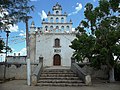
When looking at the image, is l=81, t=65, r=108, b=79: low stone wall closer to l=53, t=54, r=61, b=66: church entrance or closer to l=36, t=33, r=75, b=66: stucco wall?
l=36, t=33, r=75, b=66: stucco wall

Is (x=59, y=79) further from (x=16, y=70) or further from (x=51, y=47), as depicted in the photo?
(x=51, y=47)

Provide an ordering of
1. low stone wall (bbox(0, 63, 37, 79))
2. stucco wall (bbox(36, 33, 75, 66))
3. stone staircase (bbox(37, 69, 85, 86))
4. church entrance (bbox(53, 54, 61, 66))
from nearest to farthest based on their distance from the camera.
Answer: stone staircase (bbox(37, 69, 85, 86))
low stone wall (bbox(0, 63, 37, 79))
stucco wall (bbox(36, 33, 75, 66))
church entrance (bbox(53, 54, 61, 66))

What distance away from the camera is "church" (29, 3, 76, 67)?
27797 mm

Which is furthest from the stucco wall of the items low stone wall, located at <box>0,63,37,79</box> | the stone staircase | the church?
the stone staircase

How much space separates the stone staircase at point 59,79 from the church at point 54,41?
11.8 meters

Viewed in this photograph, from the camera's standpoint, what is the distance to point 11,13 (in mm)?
7730

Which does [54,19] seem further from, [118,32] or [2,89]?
[2,89]

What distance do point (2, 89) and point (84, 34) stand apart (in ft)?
21.8

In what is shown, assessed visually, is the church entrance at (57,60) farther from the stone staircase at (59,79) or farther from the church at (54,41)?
the stone staircase at (59,79)

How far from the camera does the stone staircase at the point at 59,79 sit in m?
12.9

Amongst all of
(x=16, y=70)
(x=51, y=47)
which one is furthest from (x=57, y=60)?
(x=16, y=70)

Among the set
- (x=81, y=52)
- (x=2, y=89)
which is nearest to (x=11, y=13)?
(x=2, y=89)

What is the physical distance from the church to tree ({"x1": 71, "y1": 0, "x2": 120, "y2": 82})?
42.2 ft

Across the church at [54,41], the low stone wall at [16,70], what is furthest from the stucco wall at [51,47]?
the low stone wall at [16,70]
